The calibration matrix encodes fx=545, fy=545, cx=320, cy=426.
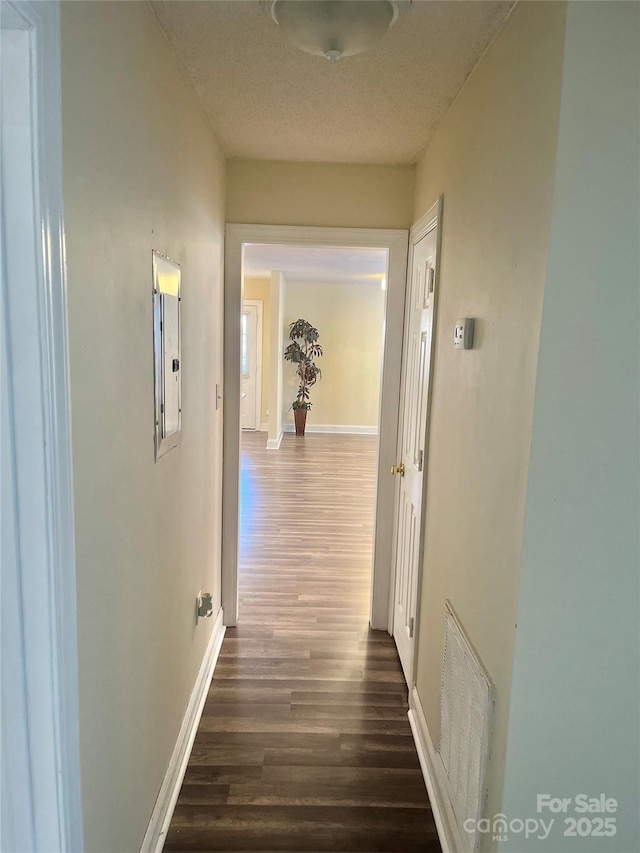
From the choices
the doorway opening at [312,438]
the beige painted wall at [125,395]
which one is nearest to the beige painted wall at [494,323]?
the beige painted wall at [125,395]

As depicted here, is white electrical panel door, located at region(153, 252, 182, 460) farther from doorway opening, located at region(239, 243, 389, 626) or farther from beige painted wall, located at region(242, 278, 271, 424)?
beige painted wall, located at region(242, 278, 271, 424)

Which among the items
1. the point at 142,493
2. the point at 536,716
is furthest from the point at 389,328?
the point at 536,716

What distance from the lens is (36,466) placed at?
3.02 feet

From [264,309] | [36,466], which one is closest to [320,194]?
[36,466]

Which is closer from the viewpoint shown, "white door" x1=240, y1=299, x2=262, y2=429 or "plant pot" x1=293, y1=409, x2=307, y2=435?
"plant pot" x1=293, y1=409, x2=307, y2=435

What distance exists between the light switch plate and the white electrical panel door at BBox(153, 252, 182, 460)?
912mm

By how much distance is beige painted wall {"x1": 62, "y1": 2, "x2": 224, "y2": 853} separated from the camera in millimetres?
1046

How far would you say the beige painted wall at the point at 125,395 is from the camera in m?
1.05

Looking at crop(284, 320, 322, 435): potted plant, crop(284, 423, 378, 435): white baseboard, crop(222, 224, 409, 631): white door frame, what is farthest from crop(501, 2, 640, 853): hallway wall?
crop(284, 423, 378, 435): white baseboard

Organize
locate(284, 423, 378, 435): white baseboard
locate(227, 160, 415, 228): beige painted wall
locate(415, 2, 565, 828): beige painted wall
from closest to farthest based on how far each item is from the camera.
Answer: locate(415, 2, 565, 828): beige painted wall, locate(227, 160, 415, 228): beige painted wall, locate(284, 423, 378, 435): white baseboard

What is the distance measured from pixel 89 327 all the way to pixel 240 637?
2267mm

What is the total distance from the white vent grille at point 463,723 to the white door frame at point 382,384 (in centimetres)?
118

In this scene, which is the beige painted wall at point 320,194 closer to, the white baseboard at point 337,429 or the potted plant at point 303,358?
the potted plant at point 303,358

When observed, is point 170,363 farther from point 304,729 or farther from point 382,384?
point 304,729
